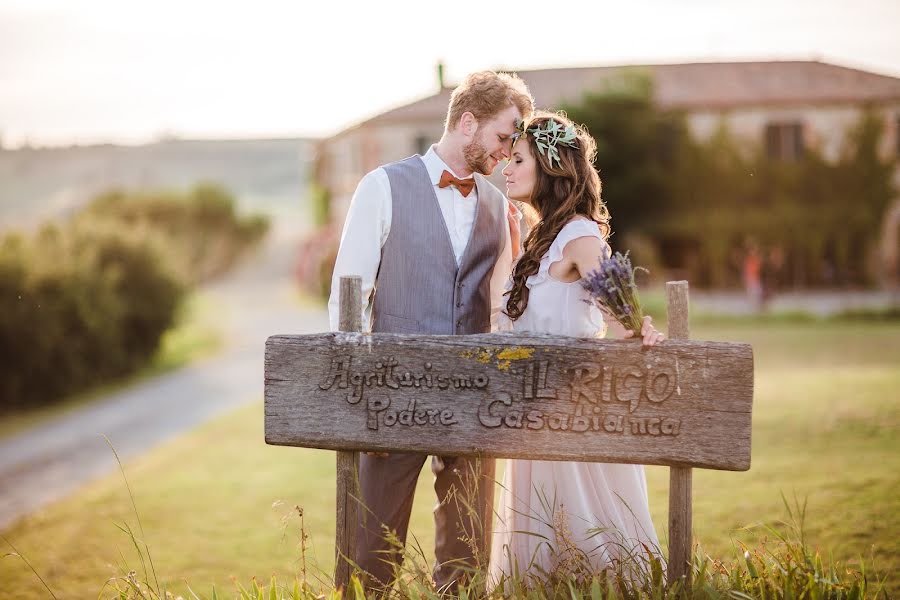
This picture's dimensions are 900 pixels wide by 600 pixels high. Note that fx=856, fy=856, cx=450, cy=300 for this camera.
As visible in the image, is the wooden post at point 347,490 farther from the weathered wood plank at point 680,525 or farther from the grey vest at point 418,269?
the weathered wood plank at point 680,525

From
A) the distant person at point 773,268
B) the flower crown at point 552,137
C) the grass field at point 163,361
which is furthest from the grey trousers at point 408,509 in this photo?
the distant person at point 773,268

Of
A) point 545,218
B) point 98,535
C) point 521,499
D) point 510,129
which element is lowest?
point 98,535

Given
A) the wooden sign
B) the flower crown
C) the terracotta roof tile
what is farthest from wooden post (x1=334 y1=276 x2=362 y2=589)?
the terracotta roof tile

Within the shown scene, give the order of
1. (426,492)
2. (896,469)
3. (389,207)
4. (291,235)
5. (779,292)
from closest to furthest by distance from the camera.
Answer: (389,207) < (896,469) < (426,492) < (779,292) < (291,235)

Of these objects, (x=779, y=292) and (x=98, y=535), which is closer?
(x=98, y=535)

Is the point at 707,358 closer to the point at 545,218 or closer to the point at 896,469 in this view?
the point at 545,218

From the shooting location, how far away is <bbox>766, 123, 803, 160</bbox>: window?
2752 centimetres

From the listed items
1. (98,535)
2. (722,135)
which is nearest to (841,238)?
(722,135)

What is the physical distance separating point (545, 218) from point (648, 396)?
0.87 m

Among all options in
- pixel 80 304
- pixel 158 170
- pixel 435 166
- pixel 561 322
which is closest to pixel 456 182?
pixel 435 166

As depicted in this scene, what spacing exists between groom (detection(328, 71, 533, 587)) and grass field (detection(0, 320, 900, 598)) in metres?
0.45

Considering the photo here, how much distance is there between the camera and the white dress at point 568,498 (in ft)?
11.1

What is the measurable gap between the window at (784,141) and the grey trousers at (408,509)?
26.6 metres

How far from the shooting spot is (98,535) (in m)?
6.10
